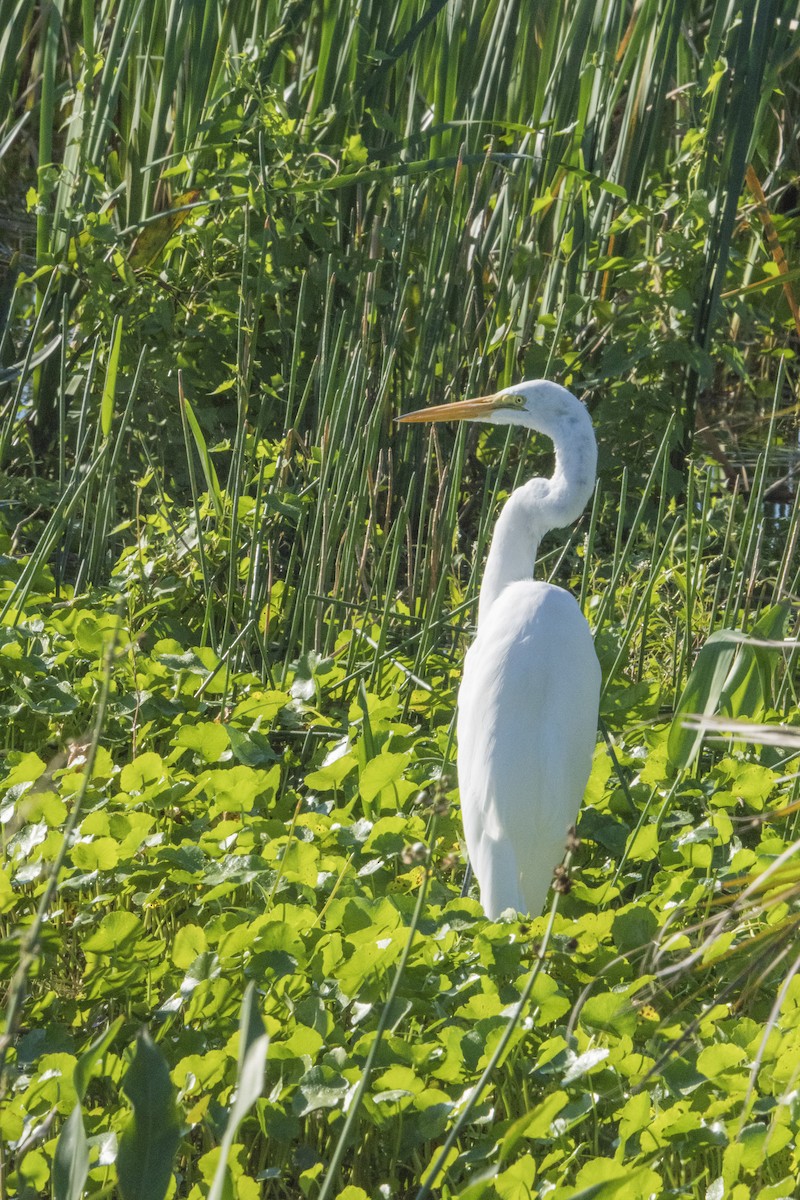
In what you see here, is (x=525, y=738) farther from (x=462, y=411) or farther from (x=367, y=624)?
(x=462, y=411)

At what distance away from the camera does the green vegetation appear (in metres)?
1.27

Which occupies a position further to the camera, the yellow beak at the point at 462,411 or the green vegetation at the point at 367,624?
the yellow beak at the point at 462,411

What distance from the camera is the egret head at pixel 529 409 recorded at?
85.0 inches

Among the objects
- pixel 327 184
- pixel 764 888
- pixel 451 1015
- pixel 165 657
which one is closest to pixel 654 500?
pixel 327 184

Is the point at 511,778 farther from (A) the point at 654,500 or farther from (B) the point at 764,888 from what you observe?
(A) the point at 654,500

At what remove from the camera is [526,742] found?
1900mm

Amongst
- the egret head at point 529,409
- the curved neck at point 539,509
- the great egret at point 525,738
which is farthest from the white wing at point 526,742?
the egret head at point 529,409

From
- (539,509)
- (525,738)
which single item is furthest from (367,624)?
(525,738)

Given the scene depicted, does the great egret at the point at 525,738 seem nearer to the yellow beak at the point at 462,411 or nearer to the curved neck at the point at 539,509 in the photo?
the curved neck at the point at 539,509

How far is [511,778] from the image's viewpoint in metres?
1.88

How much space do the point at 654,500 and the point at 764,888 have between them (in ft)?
7.43

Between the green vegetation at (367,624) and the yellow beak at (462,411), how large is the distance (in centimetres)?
7

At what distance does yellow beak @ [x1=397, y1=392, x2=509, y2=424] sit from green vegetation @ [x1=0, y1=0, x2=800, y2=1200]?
65mm

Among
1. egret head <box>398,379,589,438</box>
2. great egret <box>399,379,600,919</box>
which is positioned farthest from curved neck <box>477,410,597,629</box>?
great egret <box>399,379,600,919</box>
